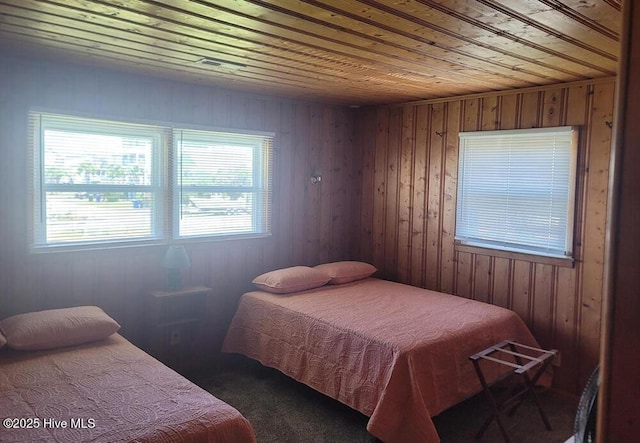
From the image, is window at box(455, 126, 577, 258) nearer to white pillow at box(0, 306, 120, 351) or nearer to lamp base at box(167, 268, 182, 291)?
lamp base at box(167, 268, 182, 291)

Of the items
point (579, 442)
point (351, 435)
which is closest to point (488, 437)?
point (351, 435)

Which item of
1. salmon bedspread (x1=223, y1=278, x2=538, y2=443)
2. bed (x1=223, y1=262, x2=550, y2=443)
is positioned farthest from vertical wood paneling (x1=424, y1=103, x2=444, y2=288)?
salmon bedspread (x1=223, y1=278, x2=538, y2=443)

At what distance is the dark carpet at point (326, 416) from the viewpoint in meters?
2.97

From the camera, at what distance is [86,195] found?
3412 mm

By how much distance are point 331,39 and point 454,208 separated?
87.0 inches

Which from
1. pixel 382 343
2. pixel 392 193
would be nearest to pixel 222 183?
pixel 392 193

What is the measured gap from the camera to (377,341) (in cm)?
293

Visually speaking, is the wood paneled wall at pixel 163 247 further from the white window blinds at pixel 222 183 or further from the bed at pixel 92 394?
the bed at pixel 92 394

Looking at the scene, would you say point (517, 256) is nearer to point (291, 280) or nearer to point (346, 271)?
point (346, 271)

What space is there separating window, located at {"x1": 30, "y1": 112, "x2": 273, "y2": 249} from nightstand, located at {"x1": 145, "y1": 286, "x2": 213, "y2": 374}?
0.48 meters

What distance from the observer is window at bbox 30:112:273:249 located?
3.27 metres

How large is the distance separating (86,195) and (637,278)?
11.3ft

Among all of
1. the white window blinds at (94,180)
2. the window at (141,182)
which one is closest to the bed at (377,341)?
the window at (141,182)

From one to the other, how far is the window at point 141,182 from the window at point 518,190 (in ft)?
5.73
